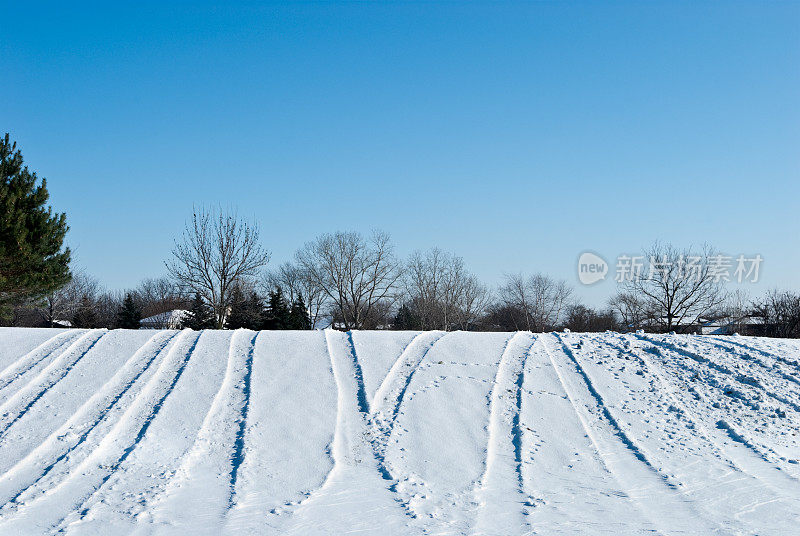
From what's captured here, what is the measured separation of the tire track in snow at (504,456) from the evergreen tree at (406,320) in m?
37.7

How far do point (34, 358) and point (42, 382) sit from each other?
109 cm

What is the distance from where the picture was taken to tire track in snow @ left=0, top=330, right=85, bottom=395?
8.37m

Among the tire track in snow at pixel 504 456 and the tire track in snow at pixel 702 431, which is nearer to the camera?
the tire track in snow at pixel 504 456

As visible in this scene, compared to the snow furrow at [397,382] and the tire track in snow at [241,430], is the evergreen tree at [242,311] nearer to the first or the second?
the snow furrow at [397,382]

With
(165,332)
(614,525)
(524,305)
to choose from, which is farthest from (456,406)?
(524,305)

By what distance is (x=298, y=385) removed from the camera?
810 cm

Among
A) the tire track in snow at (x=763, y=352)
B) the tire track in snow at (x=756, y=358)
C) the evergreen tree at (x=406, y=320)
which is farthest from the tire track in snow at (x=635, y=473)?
the evergreen tree at (x=406, y=320)

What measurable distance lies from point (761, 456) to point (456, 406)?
11.9 feet

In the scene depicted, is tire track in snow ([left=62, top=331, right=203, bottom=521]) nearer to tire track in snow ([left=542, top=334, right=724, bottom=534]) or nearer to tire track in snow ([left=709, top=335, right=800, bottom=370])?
tire track in snow ([left=542, top=334, right=724, bottom=534])

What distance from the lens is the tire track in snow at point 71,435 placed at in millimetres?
5645

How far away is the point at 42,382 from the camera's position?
325 inches

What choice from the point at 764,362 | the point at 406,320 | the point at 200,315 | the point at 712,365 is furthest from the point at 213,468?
the point at 406,320

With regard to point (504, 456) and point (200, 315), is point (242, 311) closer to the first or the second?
point (200, 315)

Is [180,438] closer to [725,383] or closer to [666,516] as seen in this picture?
[666,516]
